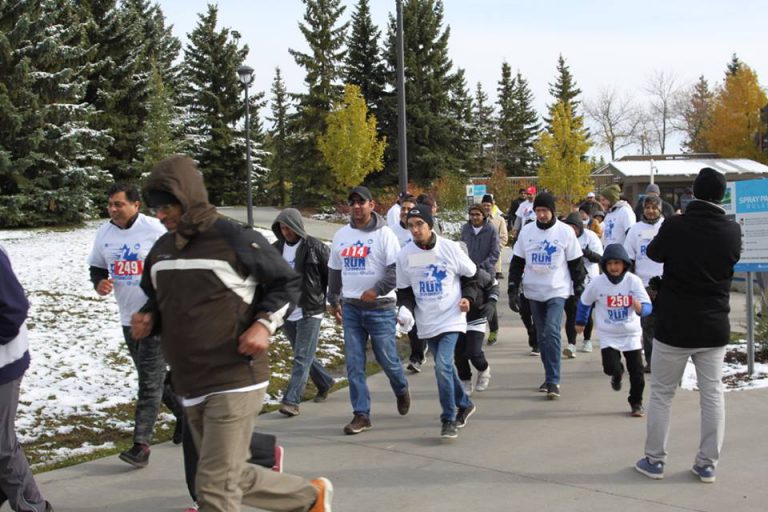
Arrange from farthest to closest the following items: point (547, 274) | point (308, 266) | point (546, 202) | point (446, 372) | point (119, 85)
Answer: point (119, 85) < point (546, 202) < point (547, 274) < point (308, 266) < point (446, 372)

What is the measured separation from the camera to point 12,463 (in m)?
4.45

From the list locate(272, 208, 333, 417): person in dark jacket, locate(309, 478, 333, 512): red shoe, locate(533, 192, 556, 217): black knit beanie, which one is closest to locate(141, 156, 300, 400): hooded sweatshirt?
locate(309, 478, 333, 512): red shoe

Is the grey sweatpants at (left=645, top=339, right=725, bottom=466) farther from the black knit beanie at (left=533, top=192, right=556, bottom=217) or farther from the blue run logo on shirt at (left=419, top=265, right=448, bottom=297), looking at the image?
the black knit beanie at (left=533, top=192, right=556, bottom=217)

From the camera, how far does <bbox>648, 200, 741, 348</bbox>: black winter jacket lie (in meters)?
5.10

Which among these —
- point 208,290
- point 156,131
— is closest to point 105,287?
point 208,290

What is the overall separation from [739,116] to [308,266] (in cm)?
5078

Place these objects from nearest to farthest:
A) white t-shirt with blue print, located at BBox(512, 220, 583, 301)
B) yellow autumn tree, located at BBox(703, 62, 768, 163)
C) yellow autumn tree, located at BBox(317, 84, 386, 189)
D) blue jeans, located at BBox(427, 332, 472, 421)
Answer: blue jeans, located at BBox(427, 332, 472, 421) < white t-shirt with blue print, located at BBox(512, 220, 583, 301) < yellow autumn tree, located at BBox(317, 84, 386, 189) < yellow autumn tree, located at BBox(703, 62, 768, 163)

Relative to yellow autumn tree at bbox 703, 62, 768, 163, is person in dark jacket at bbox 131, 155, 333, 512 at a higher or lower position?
lower

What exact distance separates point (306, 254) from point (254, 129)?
42.0 metres

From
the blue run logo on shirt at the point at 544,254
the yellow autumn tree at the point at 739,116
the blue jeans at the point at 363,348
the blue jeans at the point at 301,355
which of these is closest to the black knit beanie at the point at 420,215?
the blue jeans at the point at 363,348

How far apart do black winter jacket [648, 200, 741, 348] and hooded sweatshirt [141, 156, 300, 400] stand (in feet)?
9.01

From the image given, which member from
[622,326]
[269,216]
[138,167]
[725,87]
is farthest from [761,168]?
[622,326]

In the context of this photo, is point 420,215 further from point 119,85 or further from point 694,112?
point 694,112

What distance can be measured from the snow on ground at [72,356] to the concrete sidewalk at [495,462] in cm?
104
